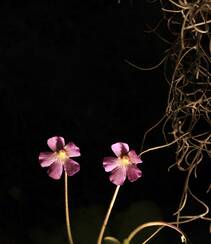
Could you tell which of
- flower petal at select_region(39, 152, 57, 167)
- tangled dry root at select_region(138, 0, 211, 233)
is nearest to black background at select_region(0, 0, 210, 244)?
tangled dry root at select_region(138, 0, 211, 233)

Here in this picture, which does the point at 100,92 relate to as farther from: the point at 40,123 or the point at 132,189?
the point at 132,189

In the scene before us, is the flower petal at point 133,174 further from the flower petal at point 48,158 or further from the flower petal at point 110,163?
the flower petal at point 48,158

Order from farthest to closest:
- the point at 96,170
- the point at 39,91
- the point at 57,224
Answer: the point at 39,91 < the point at 96,170 < the point at 57,224

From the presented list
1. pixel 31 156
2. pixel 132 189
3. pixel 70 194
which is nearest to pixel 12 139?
pixel 31 156

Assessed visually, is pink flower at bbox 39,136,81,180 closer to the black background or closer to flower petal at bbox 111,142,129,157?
flower petal at bbox 111,142,129,157

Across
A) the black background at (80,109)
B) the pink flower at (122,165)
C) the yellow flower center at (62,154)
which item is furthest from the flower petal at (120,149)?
the black background at (80,109)
